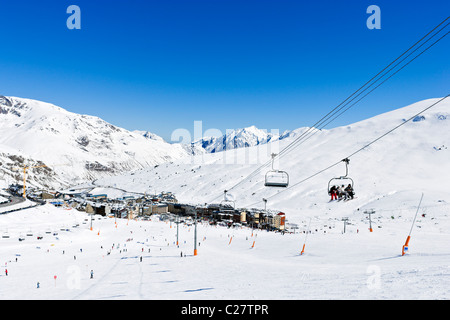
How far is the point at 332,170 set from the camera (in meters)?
120

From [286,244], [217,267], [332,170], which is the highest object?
[332,170]

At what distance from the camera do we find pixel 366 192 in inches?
3688

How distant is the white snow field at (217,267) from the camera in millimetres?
13469

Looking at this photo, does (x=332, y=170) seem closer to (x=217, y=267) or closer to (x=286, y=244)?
(x=286, y=244)

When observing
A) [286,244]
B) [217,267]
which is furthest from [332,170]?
[217,267]

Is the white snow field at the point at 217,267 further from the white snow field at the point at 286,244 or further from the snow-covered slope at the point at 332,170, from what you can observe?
the snow-covered slope at the point at 332,170

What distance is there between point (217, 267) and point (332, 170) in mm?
106210

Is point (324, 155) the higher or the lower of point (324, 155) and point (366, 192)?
the higher

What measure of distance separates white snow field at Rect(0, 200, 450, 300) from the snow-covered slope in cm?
3704

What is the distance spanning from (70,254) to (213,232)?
26711mm

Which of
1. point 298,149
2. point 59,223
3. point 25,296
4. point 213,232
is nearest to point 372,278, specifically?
point 25,296

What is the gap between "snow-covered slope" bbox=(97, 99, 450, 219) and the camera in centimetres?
9445

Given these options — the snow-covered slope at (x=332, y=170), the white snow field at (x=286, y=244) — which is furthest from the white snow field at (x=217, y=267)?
the snow-covered slope at (x=332, y=170)

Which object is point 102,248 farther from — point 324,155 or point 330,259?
point 324,155
